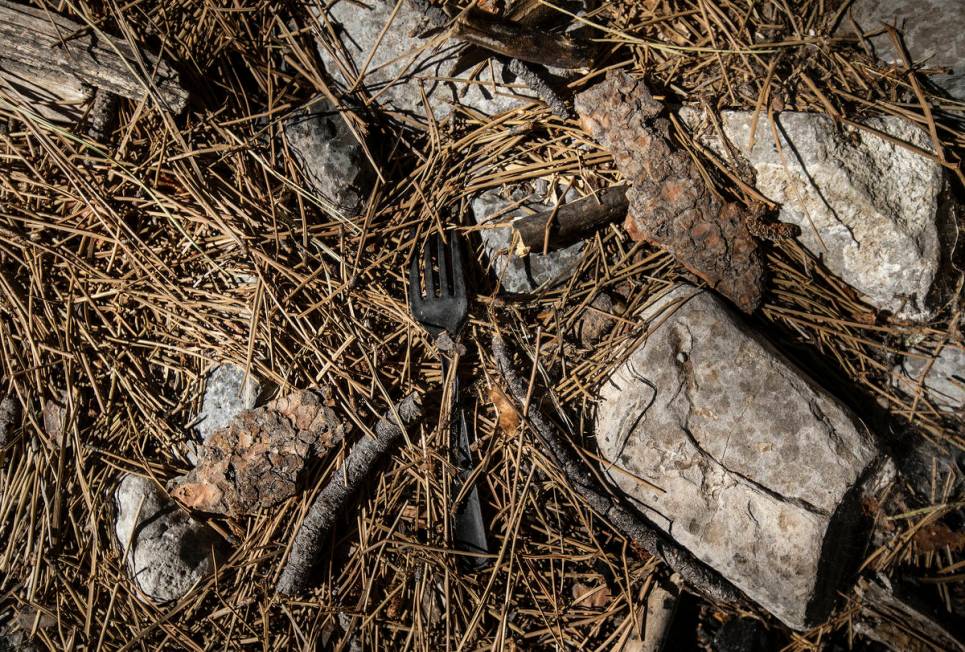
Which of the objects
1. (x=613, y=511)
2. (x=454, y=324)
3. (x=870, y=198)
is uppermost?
(x=870, y=198)

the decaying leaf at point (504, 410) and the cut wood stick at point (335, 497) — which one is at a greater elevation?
the decaying leaf at point (504, 410)

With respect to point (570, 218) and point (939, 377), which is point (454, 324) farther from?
point (939, 377)

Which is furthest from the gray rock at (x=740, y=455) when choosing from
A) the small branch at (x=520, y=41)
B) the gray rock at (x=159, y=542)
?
the gray rock at (x=159, y=542)

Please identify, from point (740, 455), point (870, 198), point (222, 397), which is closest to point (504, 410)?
point (740, 455)

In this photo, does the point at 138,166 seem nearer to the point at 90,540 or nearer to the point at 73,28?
the point at 73,28

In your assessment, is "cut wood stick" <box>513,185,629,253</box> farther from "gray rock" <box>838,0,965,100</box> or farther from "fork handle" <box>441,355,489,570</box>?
"gray rock" <box>838,0,965,100</box>

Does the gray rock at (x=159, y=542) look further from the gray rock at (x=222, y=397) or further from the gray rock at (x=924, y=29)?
the gray rock at (x=924, y=29)

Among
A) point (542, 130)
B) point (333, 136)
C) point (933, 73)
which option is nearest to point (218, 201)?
point (333, 136)
